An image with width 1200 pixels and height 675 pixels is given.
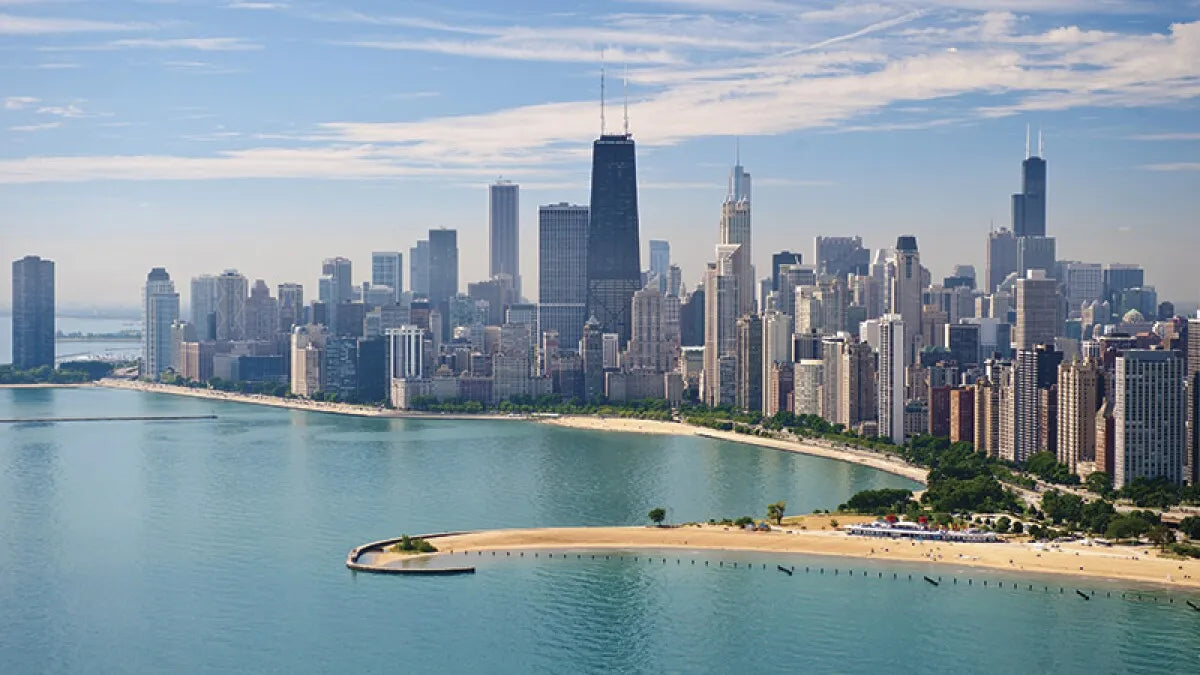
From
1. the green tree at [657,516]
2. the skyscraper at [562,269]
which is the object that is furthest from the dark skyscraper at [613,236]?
the green tree at [657,516]

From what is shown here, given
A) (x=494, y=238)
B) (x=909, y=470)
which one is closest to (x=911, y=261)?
(x=909, y=470)

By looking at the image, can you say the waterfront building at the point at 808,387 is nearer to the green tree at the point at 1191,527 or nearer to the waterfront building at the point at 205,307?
the green tree at the point at 1191,527

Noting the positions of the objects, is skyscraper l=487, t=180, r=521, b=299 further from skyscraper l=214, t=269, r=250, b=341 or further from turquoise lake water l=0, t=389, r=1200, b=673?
turquoise lake water l=0, t=389, r=1200, b=673

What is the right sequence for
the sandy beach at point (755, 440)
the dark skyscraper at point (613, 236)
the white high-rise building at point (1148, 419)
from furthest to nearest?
1. the dark skyscraper at point (613, 236)
2. the sandy beach at point (755, 440)
3. the white high-rise building at point (1148, 419)

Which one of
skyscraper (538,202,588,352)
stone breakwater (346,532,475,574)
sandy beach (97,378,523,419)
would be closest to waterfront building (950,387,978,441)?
sandy beach (97,378,523,419)

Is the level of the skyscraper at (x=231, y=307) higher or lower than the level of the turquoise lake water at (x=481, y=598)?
higher

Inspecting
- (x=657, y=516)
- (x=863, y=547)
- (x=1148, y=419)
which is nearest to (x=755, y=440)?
(x=1148, y=419)
